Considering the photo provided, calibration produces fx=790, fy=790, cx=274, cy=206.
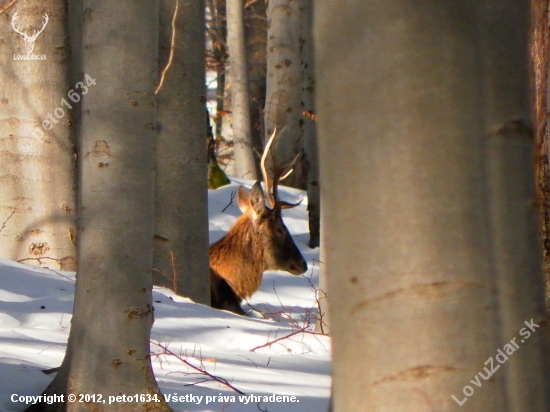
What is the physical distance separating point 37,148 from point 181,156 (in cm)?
102

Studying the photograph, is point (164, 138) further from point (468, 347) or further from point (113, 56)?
point (468, 347)

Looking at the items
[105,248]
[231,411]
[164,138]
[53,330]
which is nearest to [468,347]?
[105,248]

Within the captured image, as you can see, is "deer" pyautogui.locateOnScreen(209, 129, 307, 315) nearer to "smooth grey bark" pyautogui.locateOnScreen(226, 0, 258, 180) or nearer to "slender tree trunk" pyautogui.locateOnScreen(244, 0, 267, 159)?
"smooth grey bark" pyautogui.locateOnScreen(226, 0, 258, 180)

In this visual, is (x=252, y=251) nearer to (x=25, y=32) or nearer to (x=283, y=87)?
(x=25, y=32)

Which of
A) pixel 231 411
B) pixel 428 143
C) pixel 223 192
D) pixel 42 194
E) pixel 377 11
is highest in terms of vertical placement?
pixel 223 192

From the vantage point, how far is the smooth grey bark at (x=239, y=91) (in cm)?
1373

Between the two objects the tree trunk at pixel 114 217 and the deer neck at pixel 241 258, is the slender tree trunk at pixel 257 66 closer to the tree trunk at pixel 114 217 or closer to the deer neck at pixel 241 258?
the deer neck at pixel 241 258

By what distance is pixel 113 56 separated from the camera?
2768 millimetres

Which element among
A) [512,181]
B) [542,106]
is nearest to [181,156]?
[542,106]

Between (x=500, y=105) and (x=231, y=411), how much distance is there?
215cm

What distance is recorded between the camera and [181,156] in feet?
18.0

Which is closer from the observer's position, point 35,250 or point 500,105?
point 500,105

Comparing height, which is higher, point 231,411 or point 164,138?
point 164,138

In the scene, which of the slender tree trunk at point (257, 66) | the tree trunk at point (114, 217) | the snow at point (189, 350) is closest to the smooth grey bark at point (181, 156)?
the snow at point (189, 350)
